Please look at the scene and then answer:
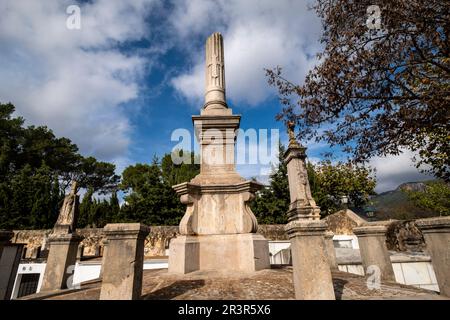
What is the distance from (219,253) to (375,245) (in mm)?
3157

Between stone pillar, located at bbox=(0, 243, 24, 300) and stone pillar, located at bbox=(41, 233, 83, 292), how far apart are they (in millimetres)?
514

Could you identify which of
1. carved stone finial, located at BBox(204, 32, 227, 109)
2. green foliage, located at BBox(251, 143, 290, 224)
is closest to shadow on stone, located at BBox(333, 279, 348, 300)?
carved stone finial, located at BBox(204, 32, 227, 109)

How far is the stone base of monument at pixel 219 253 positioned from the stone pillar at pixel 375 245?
76.4 inches

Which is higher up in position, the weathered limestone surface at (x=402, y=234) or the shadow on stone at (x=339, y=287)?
the weathered limestone surface at (x=402, y=234)

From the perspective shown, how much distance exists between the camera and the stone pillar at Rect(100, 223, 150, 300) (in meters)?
3.09

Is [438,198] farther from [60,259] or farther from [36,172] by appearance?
[36,172]

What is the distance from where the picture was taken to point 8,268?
15.0 feet

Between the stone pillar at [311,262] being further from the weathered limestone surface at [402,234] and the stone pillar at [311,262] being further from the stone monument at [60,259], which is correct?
the weathered limestone surface at [402,234]

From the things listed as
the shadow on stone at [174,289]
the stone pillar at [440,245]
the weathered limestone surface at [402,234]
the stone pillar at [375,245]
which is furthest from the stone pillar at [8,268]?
the weathered limestone surface at [402,234]

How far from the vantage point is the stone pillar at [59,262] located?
16.2 ft

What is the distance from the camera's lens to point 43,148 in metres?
31.8

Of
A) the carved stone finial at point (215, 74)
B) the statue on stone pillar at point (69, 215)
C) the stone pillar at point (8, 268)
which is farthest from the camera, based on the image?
the carved stone finial at point (215, 74)

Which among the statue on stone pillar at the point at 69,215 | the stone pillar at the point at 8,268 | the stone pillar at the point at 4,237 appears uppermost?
the statue on stone pillar at the point at 69,215
